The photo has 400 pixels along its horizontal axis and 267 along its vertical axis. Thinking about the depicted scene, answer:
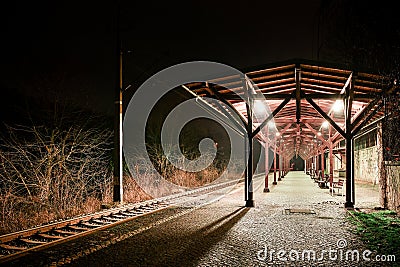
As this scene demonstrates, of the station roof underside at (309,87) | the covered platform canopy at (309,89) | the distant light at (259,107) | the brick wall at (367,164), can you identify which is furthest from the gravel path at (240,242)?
the brick wall at (367,164)

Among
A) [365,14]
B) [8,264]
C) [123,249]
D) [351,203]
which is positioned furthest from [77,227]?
[351,203]

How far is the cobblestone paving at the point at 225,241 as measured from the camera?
4828 mm

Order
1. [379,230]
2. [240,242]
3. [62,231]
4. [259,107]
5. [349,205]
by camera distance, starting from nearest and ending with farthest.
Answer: [240,242], [62,231], [379,230], [349,205], [259,107]

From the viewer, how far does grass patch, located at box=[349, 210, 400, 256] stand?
564cm

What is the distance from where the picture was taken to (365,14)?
568cm

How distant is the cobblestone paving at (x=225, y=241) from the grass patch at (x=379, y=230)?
23 cm

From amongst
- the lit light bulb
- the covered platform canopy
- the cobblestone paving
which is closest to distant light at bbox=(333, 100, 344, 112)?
the lit light bulb

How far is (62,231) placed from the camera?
6227 millimetres

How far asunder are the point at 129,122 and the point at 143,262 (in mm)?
17144

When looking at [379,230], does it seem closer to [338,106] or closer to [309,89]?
[309,89]

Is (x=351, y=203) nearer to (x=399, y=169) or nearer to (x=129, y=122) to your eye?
(x=399, y=169)

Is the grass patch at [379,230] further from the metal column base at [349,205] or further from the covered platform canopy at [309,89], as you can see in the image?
the covered platform canopy at [309,89]

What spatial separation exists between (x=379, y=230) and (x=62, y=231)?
5.73 meters

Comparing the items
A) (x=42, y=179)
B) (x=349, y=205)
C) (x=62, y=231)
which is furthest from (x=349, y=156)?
(x=42, y=179)
